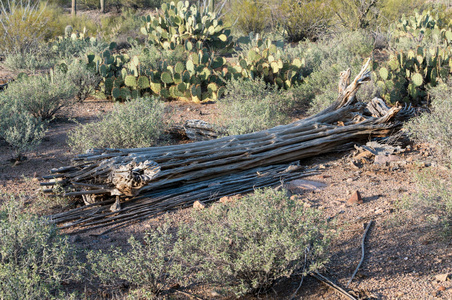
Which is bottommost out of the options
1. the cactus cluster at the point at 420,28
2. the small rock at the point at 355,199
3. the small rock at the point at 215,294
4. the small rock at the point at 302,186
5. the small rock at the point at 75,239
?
the small rock at the point at 75,239

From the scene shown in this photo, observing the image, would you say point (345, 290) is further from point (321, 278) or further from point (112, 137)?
point (112, 137)

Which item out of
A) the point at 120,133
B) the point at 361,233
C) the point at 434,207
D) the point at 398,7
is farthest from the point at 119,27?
the point at 434,207

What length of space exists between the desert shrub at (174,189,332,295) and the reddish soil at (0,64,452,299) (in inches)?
6.9

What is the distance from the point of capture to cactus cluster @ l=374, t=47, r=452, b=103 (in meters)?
8.25

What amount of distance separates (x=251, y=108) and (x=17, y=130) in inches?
143

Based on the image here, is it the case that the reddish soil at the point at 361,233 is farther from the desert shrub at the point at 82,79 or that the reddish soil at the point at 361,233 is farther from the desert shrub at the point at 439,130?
the desert shrub at the point at 82,79

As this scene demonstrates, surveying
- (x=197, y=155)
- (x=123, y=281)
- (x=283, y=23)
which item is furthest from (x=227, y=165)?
(x=283, y=23)

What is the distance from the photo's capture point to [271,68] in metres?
9.60

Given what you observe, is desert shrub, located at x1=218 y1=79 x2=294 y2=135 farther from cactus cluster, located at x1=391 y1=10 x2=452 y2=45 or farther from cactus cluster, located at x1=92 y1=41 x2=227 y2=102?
cactus cluster, located at x1=391 y1=10 x2=452 y2=45

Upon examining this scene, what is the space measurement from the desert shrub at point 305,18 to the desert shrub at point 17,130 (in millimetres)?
11455

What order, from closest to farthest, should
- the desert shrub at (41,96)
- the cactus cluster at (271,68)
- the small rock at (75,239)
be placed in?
the small rock at (75,239) < the desert shrub at (41,96) < the cactus cluster at (271,68)

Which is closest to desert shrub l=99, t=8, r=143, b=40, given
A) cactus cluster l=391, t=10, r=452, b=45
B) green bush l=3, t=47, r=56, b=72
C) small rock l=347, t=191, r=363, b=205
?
green bush l=3, t=47, r=56, b=72

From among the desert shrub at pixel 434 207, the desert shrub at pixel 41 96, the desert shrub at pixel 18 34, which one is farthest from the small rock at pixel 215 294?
the desert shrub at pixel 18 34

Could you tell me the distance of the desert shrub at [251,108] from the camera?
6480mm
